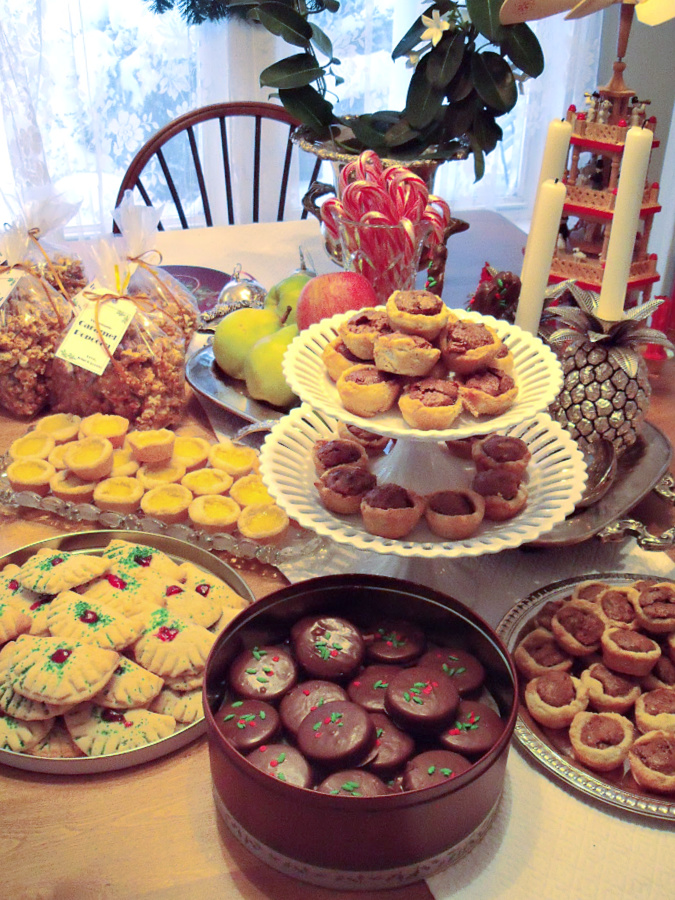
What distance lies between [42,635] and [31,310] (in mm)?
607

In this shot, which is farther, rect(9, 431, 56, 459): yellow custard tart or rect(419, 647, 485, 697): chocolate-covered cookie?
rect(9, 431, 56, 459): yellow custard tart

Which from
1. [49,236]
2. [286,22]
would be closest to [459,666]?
[49,236]

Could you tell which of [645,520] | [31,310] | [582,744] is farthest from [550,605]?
[31,310]

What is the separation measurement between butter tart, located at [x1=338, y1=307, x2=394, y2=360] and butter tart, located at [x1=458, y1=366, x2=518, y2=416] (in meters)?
0.09

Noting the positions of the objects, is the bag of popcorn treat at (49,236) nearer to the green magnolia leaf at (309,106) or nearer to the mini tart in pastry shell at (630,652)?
the green magnolia leaf at (309,106)

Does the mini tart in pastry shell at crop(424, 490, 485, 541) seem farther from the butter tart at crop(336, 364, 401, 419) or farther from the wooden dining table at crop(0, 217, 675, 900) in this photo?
the wooden dining table at crop(0, 217, 675, 900)

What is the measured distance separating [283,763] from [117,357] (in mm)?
742

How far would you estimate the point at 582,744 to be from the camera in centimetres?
72

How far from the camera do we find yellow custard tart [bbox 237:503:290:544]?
98cm

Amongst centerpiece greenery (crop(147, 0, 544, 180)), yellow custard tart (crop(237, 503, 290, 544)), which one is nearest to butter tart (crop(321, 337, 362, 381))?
yellow custard tart (crop(237, 503, 290, 544))

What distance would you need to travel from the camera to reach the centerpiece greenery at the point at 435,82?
143cm

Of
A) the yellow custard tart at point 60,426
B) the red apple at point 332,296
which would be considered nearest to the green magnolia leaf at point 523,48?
the red apple at point 332,296

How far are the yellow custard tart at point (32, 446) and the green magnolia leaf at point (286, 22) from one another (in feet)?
2.93

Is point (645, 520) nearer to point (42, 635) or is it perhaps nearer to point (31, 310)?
point (42, 635)
